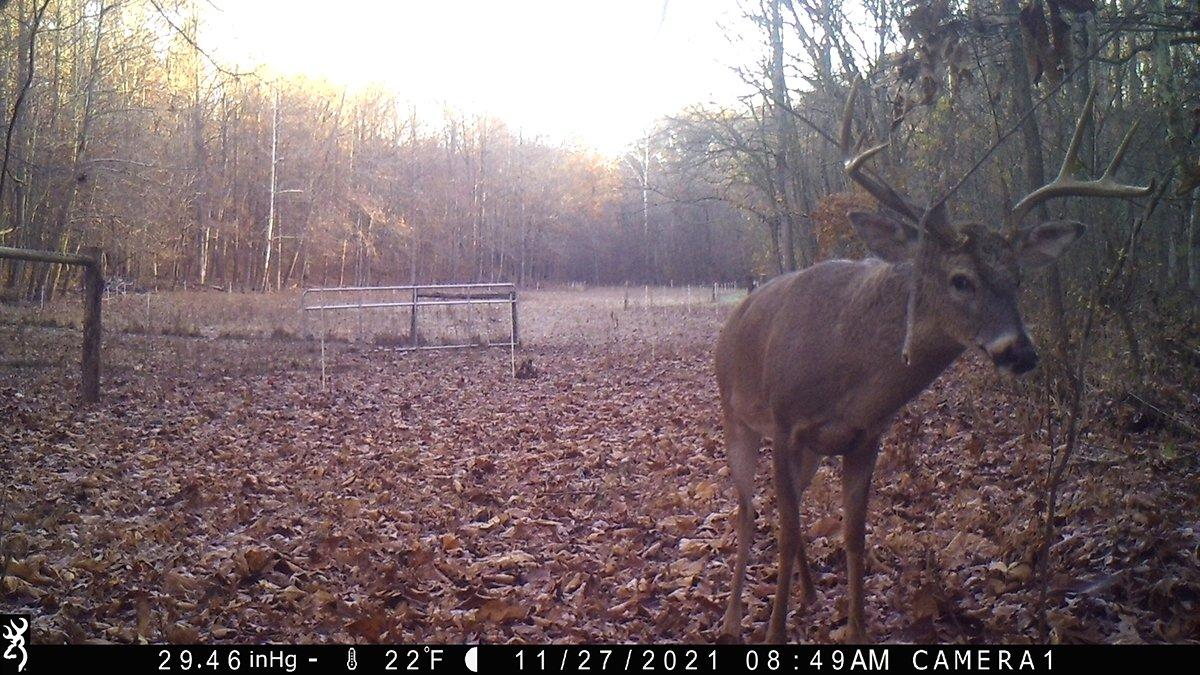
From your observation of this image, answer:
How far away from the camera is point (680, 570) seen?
5367 millimetres

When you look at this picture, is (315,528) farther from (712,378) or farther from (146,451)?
(712,378)

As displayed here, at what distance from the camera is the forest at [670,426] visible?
4629 millimetres

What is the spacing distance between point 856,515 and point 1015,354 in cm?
113

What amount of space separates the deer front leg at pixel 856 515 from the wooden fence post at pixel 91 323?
37.8ft

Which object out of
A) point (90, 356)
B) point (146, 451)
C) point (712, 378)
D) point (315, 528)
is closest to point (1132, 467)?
point (315, 528)

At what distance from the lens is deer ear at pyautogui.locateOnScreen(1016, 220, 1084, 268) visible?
3.85 meters

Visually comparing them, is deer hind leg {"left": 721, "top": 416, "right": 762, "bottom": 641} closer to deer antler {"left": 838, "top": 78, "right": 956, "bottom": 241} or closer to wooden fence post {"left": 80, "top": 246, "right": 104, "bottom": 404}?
deer antler {"left": 838, "top": 78, "right": 956, "bottom": 241}

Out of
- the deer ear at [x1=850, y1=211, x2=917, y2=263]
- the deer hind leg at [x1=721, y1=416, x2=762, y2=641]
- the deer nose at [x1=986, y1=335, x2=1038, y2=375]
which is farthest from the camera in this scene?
the deer hind leg at [x1=721, y1=416, x2=762, y2=641]

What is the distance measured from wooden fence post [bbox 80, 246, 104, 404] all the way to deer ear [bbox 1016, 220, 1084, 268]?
39.9 feet

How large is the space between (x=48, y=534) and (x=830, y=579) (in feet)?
18.8

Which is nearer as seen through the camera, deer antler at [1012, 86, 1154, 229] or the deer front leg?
deer antler at [1012, 86, 1154, 229]

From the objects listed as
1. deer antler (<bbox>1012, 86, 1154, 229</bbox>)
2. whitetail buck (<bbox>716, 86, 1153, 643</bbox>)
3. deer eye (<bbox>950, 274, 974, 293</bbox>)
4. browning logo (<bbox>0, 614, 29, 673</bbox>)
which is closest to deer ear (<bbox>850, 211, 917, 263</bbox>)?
whitetail buck (<bbox>716, 86, 1153, 643</bbox>)
